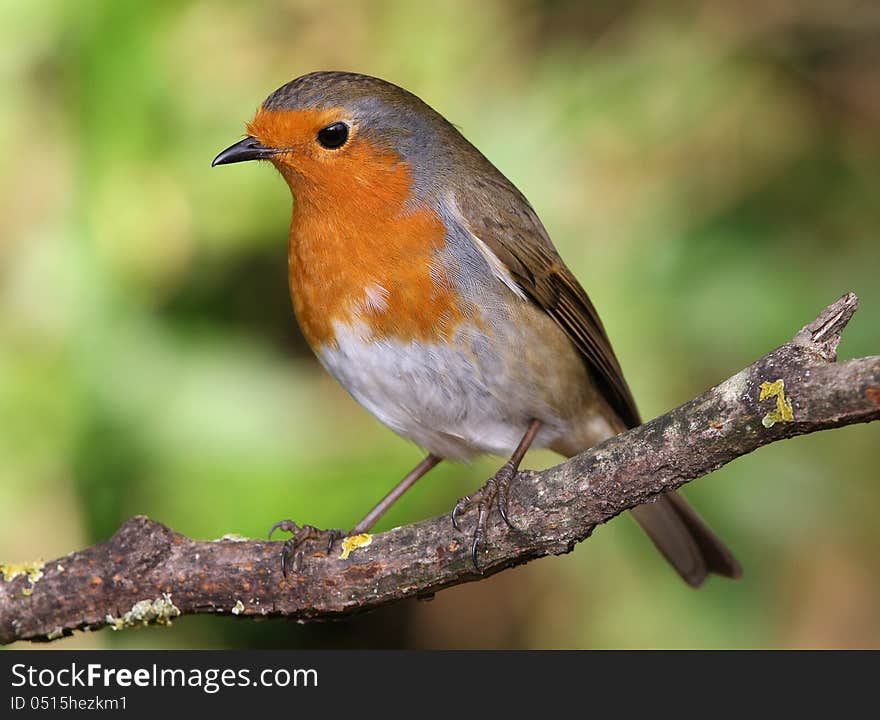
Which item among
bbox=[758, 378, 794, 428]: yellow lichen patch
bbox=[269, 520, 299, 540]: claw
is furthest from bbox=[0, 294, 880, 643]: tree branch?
bbox=[269, 520, 299, 540]: claw

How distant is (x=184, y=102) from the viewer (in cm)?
361

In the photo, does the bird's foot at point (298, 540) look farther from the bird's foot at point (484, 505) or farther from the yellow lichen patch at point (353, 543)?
the bird's foot at point (484, 505)

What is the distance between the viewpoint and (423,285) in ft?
9.16

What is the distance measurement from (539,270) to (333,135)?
2.04 feet

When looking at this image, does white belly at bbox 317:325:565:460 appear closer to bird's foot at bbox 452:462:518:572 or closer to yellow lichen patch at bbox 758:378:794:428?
bird's foot at bbox 452:462:518:572

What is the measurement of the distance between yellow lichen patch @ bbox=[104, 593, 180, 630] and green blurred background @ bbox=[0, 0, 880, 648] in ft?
2.00

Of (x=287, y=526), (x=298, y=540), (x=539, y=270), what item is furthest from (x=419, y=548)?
(x=539, y=270)

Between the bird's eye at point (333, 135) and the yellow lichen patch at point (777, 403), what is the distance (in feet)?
4.44

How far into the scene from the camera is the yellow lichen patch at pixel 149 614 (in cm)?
268

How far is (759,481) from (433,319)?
126cm

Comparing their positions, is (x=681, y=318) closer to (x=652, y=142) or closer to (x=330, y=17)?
(x=652, y=142)

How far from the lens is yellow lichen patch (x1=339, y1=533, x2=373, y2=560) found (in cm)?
268

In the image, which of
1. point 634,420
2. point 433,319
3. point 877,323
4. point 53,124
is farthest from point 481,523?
point 53,124

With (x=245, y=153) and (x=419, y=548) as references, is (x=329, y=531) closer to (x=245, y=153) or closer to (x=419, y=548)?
(x=419, y=548)
